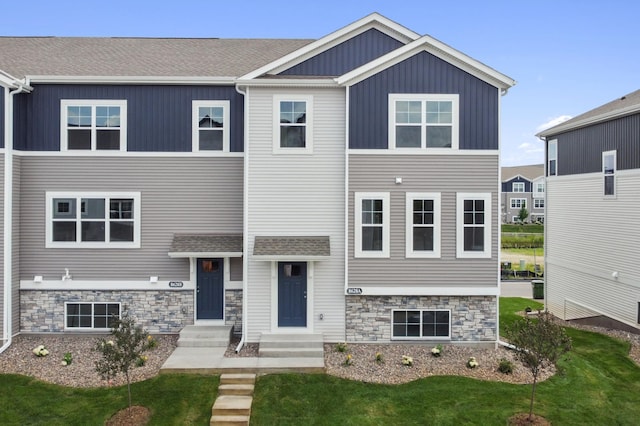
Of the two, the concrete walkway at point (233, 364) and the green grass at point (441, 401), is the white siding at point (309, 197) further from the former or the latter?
the green grass at point (441, 401)

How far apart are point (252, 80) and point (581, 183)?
1310cm

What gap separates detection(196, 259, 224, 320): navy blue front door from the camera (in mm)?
13344

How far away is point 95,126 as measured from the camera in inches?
521

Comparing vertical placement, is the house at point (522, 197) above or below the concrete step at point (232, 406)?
above

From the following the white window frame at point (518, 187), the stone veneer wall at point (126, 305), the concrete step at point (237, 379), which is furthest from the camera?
the white window frame at point (518, 187)

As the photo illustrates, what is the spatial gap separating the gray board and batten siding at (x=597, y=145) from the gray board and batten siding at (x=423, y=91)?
533 cm

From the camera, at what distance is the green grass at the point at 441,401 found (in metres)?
8.93

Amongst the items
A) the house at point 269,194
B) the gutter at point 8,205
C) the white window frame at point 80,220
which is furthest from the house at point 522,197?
the gutter at point 8,205

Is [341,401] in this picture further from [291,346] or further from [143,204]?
[143,204]

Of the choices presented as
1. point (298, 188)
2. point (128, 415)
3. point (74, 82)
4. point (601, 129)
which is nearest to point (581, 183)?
point (601, 129)

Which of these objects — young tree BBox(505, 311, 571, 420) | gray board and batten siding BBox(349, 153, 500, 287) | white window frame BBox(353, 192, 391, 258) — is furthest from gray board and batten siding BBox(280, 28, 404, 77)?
young tree BBox(505, 311, 571, 420)

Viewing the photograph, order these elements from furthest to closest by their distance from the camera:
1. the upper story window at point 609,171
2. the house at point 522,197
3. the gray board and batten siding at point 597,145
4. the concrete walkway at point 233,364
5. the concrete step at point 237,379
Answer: the house at point 522,197
the upper story window at point 609,171
the gray board and batten siding at point 597,145
the concrete walkway at point 233,364
the concrete step at point 237,379

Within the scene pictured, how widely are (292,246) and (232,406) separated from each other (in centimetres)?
447

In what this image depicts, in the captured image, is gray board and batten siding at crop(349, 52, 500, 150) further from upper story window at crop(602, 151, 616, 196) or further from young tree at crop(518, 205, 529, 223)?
young tree at crop(518, 205, 529, 223)
